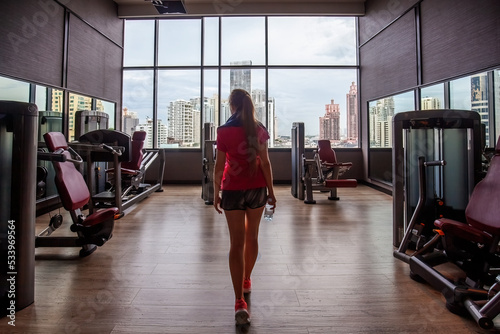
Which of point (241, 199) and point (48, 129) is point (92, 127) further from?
point (241, 199)

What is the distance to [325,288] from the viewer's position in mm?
2254

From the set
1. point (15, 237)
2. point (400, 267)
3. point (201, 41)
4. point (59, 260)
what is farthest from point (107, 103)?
point (400, 267)

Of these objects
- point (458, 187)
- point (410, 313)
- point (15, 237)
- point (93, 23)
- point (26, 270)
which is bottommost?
point (410, 313)

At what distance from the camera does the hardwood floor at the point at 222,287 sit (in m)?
1.80

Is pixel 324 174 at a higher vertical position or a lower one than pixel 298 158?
lower

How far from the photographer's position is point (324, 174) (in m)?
6.36

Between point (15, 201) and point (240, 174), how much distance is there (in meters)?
1.53

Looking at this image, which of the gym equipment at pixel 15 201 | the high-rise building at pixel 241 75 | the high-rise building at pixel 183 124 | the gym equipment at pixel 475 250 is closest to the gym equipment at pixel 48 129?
the gym equipment at pixel 15 201

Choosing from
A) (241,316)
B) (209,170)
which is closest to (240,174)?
(241,316)

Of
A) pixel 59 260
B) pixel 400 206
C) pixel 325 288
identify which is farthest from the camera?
pixel 400 206

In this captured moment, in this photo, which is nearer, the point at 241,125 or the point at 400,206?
the point at 241,125

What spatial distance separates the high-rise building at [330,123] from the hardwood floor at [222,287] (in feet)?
15.5

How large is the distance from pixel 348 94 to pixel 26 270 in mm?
8046

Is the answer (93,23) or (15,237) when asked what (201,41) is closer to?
(93,23)
